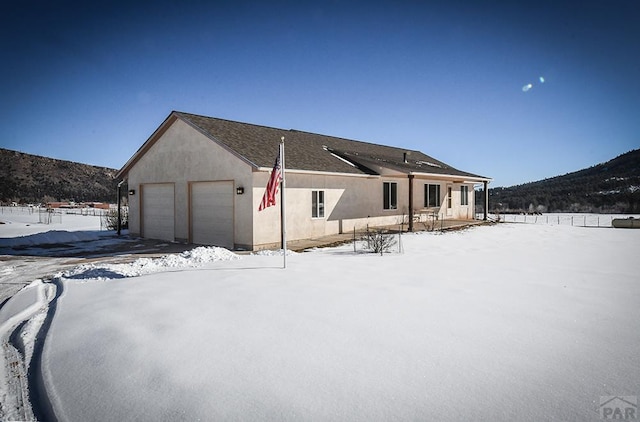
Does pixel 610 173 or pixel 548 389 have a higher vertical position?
pixel 610 173

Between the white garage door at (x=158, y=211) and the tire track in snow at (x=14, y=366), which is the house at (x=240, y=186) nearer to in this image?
the white garage door at (x=158, y=211)

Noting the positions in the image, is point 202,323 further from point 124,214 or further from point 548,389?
point 124,214

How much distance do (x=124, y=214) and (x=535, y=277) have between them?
2212 cm

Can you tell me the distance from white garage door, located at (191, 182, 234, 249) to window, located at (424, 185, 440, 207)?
12646 mm

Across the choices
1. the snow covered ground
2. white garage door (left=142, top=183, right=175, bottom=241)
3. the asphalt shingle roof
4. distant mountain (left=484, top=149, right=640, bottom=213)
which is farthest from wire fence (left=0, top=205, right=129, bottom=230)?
distant mountain (left=484, top=149, right=640, bottom=213)

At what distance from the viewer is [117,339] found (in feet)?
14.8

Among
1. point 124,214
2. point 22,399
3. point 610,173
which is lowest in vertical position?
point 22,399

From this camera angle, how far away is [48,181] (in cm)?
6781

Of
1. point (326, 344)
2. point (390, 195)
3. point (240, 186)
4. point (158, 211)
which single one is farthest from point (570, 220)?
point (326, 344)

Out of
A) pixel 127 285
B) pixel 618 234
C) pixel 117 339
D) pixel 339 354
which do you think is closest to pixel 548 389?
pixel 339 354

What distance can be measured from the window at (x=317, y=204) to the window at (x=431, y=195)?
883 centimetres

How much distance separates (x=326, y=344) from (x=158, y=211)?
44.9 ft

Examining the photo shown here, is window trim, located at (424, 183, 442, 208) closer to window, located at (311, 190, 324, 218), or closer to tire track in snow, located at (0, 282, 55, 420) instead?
window, located at (311, 190, 324, 218)

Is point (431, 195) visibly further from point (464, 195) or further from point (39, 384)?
point (39, 384)
